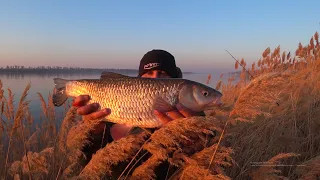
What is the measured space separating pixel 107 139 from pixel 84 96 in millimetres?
644

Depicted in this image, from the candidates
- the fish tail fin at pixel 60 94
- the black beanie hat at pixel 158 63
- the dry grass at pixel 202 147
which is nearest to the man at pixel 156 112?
the black beanie hat at pixel 158 63

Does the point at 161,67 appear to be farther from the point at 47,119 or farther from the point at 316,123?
the point at 47,119

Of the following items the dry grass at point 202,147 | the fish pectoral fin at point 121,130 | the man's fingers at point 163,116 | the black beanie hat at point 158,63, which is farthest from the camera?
the black beanie hat at point 158,63

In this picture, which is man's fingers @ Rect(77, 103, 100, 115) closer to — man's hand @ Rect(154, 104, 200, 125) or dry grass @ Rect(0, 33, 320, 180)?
dry grass @ Rect(0, 33, 320, 180)

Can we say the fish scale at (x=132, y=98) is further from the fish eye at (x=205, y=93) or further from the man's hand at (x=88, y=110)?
the fish eye at (x=205, y=93)

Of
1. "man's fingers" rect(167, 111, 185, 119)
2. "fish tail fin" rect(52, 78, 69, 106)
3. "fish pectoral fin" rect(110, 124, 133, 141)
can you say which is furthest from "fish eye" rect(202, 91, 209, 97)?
"fish tail fin" rect(52, 78, 69, 106)

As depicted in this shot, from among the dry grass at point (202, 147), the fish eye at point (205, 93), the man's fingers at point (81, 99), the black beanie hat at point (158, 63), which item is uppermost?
the black beanie hat at point (158, 63)

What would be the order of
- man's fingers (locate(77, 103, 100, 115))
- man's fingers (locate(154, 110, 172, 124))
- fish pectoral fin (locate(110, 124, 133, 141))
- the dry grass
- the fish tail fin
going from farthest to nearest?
the fish tail fin, man's fingers (locate(77, 103, 100, 115)), fish pectoral fin (locate(110, 124, 133, 141)), man's fingers (locate(154, 110, 172, 124)), the dry grass

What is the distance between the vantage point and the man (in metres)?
2.20

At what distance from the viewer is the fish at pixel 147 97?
2.21 metres

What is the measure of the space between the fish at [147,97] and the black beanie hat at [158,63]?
0.91m

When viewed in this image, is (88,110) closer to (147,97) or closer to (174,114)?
(147,97)

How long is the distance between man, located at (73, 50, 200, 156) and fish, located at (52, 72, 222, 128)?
54 mm

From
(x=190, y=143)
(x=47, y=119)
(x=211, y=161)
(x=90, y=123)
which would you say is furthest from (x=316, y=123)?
(x=47, y=119)
